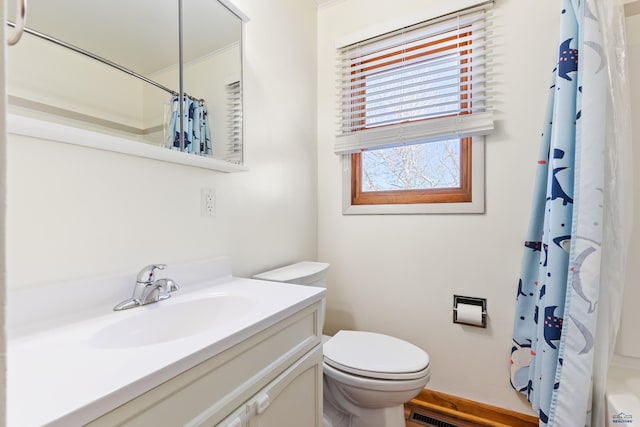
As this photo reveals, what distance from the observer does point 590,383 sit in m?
1.03

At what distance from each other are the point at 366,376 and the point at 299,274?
1.70 ft

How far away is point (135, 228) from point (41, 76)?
46cm

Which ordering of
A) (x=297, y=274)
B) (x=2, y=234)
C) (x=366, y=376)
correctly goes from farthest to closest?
1. (x=297, y=274)
2. (x=366, y=376)
3. (x=2, y=234)

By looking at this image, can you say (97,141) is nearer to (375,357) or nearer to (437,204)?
(375,357)

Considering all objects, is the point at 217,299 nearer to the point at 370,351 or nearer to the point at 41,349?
the point at 41,349

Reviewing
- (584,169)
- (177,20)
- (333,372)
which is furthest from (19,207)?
(584,169)

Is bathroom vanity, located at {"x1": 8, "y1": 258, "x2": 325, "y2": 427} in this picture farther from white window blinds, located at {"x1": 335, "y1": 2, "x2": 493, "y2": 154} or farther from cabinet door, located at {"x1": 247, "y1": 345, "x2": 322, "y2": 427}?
white window blinds, located at {"x1": 335, "y1": 2, "x2": 493, "y2": 154}

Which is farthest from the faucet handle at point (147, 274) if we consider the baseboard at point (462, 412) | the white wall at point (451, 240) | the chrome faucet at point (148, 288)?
the baseboard at point (462, 412)

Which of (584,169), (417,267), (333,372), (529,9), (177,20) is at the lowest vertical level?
(333,372)

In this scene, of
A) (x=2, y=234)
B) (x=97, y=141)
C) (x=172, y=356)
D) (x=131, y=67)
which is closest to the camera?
(x=2, y=234)

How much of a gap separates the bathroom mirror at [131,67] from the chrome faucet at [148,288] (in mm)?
415

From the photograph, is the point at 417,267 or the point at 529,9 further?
the point at 417,267

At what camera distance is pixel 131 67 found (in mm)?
938

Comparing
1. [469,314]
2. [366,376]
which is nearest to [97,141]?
[366,376]
